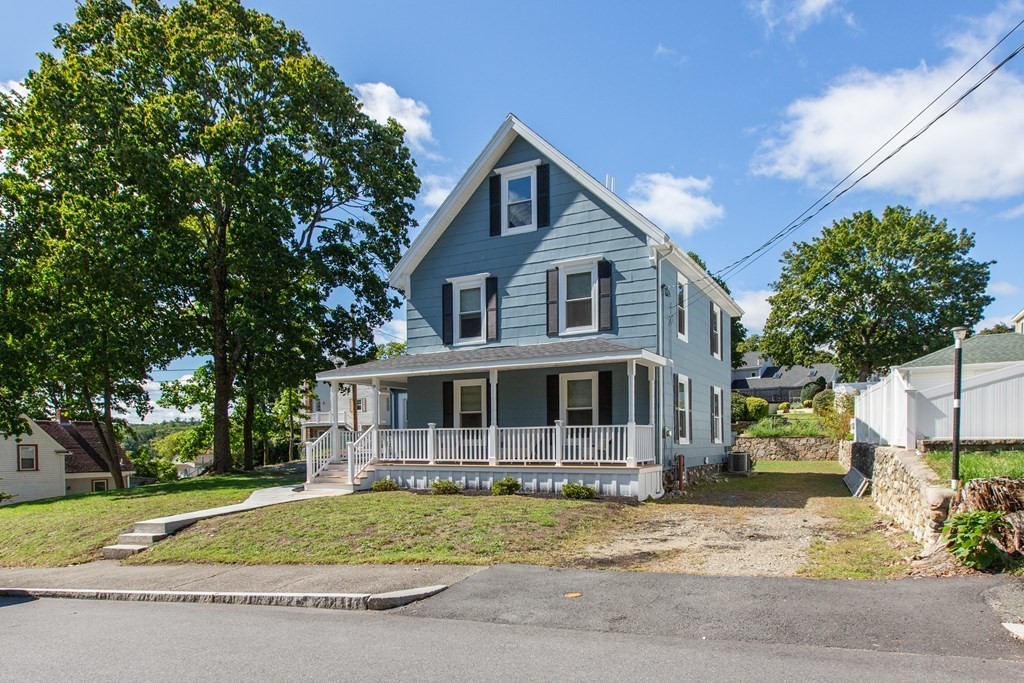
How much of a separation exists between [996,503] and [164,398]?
112 feet

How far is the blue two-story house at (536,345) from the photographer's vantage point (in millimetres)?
15391

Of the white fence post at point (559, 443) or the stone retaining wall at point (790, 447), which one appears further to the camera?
the stone retaining wall at point (790, 447)

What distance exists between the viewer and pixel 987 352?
62.4ft

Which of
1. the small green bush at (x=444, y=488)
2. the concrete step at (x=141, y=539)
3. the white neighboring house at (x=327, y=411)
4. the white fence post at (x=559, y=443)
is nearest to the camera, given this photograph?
the concrete step at (x=141, y=539)

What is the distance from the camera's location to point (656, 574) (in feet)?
26.9

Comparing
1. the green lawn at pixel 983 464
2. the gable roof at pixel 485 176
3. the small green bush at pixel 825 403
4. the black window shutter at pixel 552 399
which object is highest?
the gable roof at pixel 485 176

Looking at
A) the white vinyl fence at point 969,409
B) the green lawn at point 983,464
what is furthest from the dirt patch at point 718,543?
the white vinyl fence at point 969,409

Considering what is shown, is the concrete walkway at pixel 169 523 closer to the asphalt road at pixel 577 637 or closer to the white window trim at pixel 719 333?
the asphalt road at pixel 577 637

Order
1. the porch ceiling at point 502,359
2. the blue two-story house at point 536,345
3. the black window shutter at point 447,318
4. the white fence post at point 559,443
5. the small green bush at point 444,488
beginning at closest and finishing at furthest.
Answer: the porch ceiling at point 502,359, the white fence post at point 559,443, the blue two-story house at point 536,345, the small green bush at point 444,488, the black window shutter at point 447,318

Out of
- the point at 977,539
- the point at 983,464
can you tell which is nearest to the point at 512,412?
the point at 983,464

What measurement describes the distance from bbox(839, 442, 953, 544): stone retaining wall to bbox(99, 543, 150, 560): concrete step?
1225 cm

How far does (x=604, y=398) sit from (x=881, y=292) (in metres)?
32.8

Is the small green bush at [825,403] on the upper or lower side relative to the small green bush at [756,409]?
upper

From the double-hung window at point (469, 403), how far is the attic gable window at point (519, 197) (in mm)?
4051
